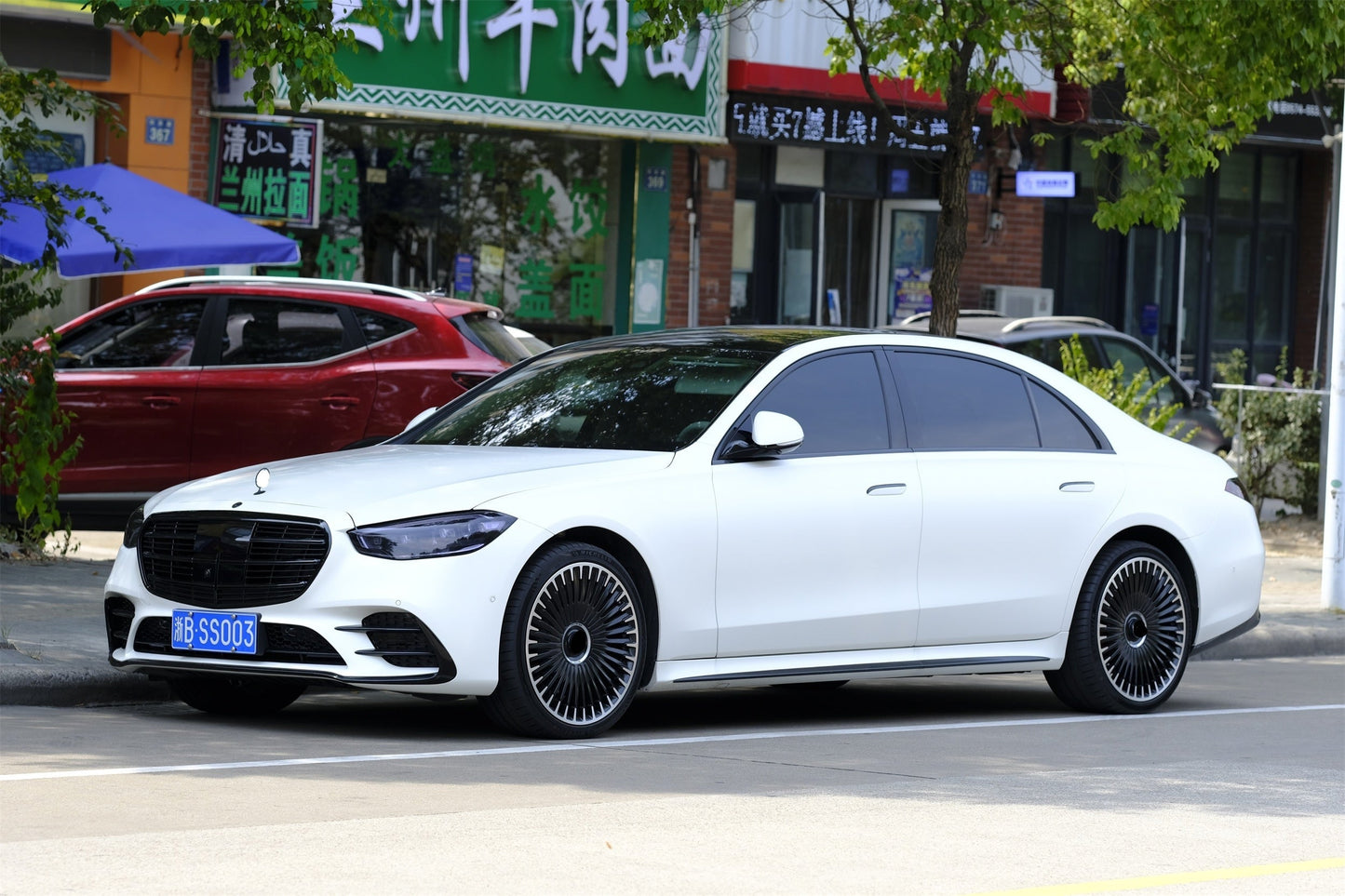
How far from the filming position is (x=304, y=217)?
64.5 feet

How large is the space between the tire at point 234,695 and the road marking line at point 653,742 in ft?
3.40

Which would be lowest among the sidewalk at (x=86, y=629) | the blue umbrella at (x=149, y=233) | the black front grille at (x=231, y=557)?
the sidewalk at (x=86, y=629)

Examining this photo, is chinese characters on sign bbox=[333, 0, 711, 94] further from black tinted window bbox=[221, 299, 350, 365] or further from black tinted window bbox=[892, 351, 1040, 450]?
black tinted window bbox=[892, 351, 1040, 450]

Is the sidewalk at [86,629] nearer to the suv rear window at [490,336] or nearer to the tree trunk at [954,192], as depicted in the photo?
the suv rear window at [490,336]

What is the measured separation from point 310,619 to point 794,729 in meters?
2.22

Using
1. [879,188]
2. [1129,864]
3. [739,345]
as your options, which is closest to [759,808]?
[1129,864]

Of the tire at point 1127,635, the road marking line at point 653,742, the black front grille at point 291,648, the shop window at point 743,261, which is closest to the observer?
the road marking line at point 653,742

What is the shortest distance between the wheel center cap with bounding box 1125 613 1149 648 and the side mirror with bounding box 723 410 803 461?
2.05 meters

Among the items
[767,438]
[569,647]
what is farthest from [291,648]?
[767,438]

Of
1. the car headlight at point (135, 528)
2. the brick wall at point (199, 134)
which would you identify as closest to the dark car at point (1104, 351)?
the brick wall at point (199, 134)

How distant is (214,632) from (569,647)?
128cm

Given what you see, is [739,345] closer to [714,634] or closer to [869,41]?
[714,634]

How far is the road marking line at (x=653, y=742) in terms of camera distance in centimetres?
729

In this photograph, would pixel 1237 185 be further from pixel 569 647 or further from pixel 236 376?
pixel 569 647
